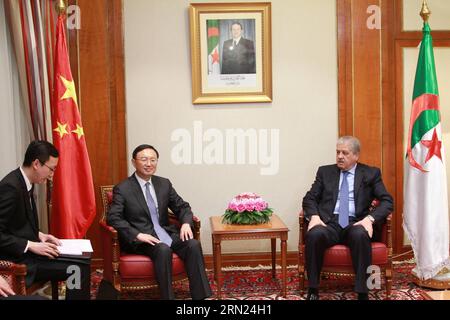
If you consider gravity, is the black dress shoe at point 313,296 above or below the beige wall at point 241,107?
below

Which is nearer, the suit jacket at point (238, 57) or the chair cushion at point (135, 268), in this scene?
the chair cushion at point (135, 268)

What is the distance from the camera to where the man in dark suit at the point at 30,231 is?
11.7 ft

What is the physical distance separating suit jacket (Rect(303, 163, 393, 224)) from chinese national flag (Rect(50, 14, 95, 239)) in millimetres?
1893

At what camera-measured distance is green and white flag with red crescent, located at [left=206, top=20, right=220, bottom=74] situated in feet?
17.7

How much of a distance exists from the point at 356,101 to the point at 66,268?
10.6 ft

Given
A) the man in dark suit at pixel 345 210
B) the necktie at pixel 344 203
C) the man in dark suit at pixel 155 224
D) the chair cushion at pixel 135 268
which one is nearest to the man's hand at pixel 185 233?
the man in dark suit at pixel 155 224

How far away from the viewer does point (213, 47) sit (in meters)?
5.42

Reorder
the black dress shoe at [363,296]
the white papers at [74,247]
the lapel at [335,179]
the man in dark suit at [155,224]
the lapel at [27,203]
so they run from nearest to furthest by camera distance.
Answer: the lapel at [27,203] → the white papers at [74,247] → the man in dark suit at [155,224] → the black dress shoe at [363,296] → the lapel at [335,179]

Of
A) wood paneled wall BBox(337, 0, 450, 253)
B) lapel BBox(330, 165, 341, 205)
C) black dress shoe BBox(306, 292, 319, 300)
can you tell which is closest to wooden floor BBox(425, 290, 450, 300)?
black dress shoe BBox(306, 292, 319, 300)

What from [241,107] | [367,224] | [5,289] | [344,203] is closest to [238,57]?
[241,107]

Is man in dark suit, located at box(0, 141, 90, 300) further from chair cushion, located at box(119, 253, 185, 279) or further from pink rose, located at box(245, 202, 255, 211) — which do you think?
pink rose, located at box(245, 202, 255, 211)

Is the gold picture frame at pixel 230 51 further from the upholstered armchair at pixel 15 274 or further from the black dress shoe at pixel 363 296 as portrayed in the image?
the upholstered armchair at pixel 15 274

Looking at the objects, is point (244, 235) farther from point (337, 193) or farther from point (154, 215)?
point (337, 193)

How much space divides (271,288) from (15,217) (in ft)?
7.62
